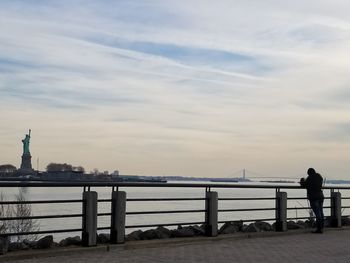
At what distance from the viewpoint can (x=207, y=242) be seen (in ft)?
41.7

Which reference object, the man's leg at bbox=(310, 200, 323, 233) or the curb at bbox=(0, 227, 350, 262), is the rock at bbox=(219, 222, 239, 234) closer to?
the curb at bbox=(0, 227, 350, 262)

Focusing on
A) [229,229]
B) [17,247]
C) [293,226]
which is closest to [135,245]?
[17,247]

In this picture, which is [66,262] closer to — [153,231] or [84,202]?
[84,202]

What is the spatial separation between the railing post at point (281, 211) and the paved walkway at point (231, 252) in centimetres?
123

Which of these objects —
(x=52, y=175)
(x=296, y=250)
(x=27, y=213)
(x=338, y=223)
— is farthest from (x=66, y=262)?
(x=52, y=175)

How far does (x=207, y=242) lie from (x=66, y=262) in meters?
4.05

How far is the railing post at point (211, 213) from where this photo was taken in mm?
13094

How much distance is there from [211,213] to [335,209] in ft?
17.5

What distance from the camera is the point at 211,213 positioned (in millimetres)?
13109

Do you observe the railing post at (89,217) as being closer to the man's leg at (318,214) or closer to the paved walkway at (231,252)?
the paved walkway at (231,252)

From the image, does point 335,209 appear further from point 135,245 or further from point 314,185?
point 135,245

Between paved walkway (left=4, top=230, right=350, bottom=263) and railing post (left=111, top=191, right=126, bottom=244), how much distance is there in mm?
268

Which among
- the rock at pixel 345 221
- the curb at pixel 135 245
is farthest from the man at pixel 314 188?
the rock at pixel 345 221

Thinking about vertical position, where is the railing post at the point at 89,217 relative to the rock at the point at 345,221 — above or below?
above
